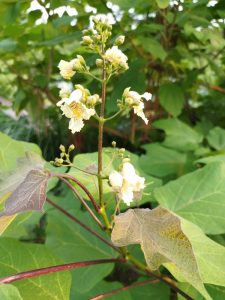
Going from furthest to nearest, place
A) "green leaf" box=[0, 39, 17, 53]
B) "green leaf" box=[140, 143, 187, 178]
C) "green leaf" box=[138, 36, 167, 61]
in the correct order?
"green leaf" box=[0, 39, 17, 53]
"green leaf" box=[140, 143, 187, 178]
"green leaf" box=[138, 36, 167, 61]

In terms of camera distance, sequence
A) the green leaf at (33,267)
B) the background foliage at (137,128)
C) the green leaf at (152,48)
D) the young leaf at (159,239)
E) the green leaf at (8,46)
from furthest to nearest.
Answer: the green leaf at (8,46) → the green leaf at (152,48) → the background foliage at (137,128) → the green leaf at (33,267) → the young leaf at (159,239)

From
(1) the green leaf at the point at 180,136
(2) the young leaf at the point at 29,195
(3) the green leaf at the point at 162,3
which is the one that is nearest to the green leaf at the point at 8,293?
(2) the young leaf at the point at 29,195

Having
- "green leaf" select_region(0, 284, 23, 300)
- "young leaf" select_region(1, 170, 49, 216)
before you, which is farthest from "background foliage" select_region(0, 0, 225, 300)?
"young leaf" select_region(1, 170, 49, 216)

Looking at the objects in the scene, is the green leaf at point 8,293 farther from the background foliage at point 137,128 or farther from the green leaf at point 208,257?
the green leaf at point 208,257

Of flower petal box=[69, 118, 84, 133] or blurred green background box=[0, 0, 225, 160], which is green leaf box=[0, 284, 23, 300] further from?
blurred green background box=[0, 0, 225, 160]

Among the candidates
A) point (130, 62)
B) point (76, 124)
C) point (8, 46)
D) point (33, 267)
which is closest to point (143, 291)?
point (33, 267)

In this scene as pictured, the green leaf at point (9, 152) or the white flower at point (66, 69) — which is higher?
the white flower at point (66, 69)
